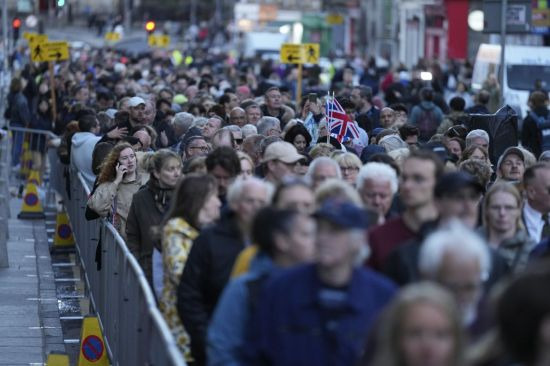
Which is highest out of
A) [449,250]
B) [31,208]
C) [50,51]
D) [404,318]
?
[449,250]

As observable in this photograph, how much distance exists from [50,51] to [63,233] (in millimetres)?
9008

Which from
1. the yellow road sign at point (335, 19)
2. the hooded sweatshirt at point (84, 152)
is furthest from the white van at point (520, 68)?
the yellow road sign at point (335, 19)

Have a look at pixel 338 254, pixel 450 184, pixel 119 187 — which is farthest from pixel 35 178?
pixel 338 254

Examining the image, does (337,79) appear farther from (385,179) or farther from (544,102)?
(385,179)

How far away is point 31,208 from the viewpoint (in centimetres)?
2312

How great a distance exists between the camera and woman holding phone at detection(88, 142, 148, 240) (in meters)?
13.1

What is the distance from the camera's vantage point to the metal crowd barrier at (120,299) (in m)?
8.09

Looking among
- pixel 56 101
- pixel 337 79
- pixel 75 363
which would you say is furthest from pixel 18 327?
pixel 337 79

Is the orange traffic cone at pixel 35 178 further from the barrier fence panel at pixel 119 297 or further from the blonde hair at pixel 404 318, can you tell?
the blonde hair at pixel 404 318

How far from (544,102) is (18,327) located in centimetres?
1149

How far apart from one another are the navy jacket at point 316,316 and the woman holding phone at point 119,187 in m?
6.66

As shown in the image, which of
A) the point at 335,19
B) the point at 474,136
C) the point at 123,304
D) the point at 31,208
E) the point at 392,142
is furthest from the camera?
the point at 335,19

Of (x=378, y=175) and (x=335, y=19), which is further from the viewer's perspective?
(x=335, y=19)

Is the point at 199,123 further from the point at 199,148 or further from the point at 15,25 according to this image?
the point at 15,25
